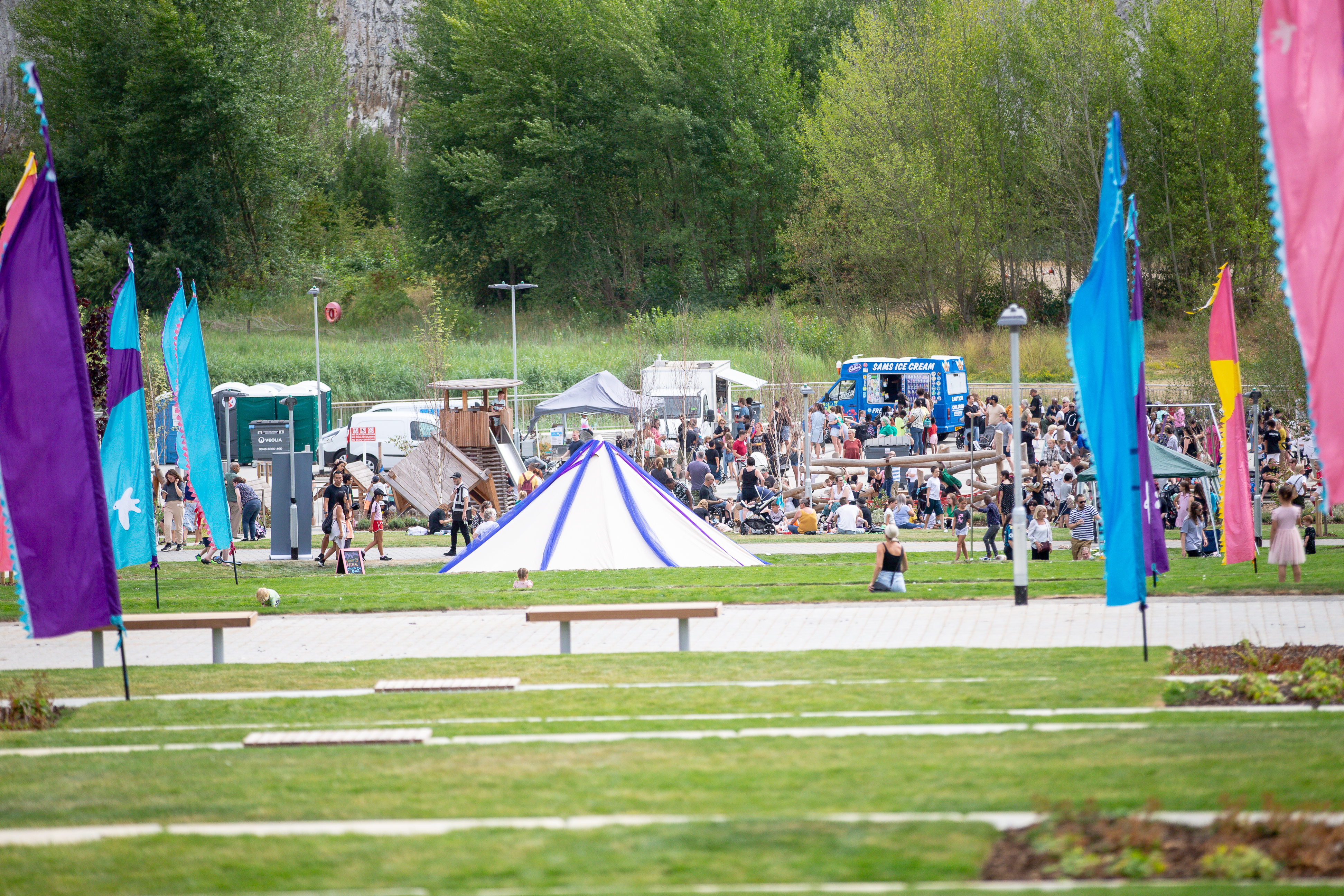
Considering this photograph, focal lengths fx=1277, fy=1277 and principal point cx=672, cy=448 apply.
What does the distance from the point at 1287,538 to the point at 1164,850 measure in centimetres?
1127

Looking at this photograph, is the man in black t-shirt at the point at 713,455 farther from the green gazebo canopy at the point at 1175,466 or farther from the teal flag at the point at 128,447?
the teal flag at the point at 128,447

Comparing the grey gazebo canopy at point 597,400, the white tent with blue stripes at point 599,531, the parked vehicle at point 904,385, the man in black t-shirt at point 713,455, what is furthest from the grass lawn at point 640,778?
the parked vehicle at point 904,385

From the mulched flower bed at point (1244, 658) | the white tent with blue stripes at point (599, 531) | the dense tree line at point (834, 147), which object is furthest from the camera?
the dense tree line at point (834, 147)

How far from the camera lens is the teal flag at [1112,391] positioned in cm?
1019

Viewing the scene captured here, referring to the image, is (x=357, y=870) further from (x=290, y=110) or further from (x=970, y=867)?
(x=290, y=110)

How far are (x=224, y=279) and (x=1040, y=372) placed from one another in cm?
4007

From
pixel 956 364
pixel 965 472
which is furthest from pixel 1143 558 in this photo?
pixel 956 364

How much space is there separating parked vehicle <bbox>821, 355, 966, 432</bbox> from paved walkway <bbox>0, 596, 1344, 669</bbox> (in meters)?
22.8

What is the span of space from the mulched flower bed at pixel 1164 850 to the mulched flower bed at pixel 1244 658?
173 inches

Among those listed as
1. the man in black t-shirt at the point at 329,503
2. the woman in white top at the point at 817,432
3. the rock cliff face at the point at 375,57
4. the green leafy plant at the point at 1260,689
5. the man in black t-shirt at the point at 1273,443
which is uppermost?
the rock cliff face at the point at 375,57

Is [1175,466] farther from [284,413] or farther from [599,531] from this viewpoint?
[284,413]

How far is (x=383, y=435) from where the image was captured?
36.2 metres

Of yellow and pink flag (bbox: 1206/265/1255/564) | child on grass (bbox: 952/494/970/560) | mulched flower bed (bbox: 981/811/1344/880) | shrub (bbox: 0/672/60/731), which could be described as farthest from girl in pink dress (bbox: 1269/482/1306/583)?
shrub (bbox: 0/672/60/731)

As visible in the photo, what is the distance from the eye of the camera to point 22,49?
64688 millimetres
